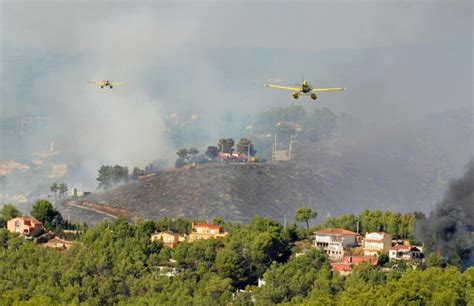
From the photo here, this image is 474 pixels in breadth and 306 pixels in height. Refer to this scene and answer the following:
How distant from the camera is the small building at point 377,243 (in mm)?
142375

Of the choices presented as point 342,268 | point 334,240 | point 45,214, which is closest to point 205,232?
point 334,240

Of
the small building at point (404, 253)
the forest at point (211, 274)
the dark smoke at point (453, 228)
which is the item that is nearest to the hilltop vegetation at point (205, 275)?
the forest at point (211, 274)

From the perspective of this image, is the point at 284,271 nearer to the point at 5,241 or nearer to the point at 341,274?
the point at 341,274

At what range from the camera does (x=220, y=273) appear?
5266 inches

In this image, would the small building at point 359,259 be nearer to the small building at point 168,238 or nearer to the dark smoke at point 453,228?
the dark smoke at point 453,228

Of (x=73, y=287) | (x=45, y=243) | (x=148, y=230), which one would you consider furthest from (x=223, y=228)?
(x=73, y=287)

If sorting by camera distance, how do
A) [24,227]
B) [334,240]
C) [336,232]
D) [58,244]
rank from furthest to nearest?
[24,227], [58,244], [336,232], [334,240]

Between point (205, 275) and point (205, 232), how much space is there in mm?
20171

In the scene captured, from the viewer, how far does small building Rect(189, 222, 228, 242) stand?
151 m

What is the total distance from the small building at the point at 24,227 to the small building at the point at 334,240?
2761cm

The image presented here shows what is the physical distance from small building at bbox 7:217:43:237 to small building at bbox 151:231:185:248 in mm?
11912

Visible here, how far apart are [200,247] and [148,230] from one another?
12.9m

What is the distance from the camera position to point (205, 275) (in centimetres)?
13262

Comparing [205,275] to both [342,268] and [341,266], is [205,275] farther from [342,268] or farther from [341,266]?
[341,266]
